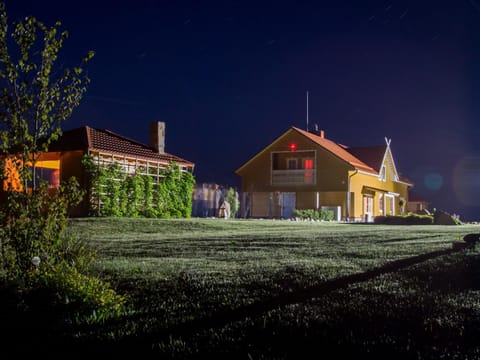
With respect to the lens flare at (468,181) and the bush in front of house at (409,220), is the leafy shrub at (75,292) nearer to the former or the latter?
the bush in front of house at (409,220)

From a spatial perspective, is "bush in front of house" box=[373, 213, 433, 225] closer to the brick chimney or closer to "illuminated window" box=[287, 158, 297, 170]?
"illuminated window" box=[287, 158, 297, 170]

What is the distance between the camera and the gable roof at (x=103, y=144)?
25.8 metres

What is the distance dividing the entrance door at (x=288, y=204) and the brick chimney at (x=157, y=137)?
12.4 m

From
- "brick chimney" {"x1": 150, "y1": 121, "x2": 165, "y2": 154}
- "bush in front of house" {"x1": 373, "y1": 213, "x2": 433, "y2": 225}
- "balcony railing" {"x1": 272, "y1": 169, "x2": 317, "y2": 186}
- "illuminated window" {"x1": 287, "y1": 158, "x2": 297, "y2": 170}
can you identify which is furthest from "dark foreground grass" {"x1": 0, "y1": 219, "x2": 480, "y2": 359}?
"illuminated window" {"x1": 287, "y1": 158, "x2": 297, "y2": 170}

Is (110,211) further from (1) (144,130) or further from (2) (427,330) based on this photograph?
(1) (144,130)

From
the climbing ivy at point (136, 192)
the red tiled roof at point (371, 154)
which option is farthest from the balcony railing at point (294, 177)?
the climbing ivy at point (136, 192)

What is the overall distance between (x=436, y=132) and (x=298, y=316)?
1958 inches

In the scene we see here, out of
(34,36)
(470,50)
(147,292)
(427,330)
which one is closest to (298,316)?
(427,330)

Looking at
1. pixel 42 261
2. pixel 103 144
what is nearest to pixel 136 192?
pixel 103 144

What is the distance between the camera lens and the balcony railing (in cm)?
3888

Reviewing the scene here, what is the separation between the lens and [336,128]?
5828 centimetres

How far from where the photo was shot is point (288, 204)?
40.7 metres

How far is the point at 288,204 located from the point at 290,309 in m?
34.7

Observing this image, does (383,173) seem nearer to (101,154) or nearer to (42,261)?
(101,154)
